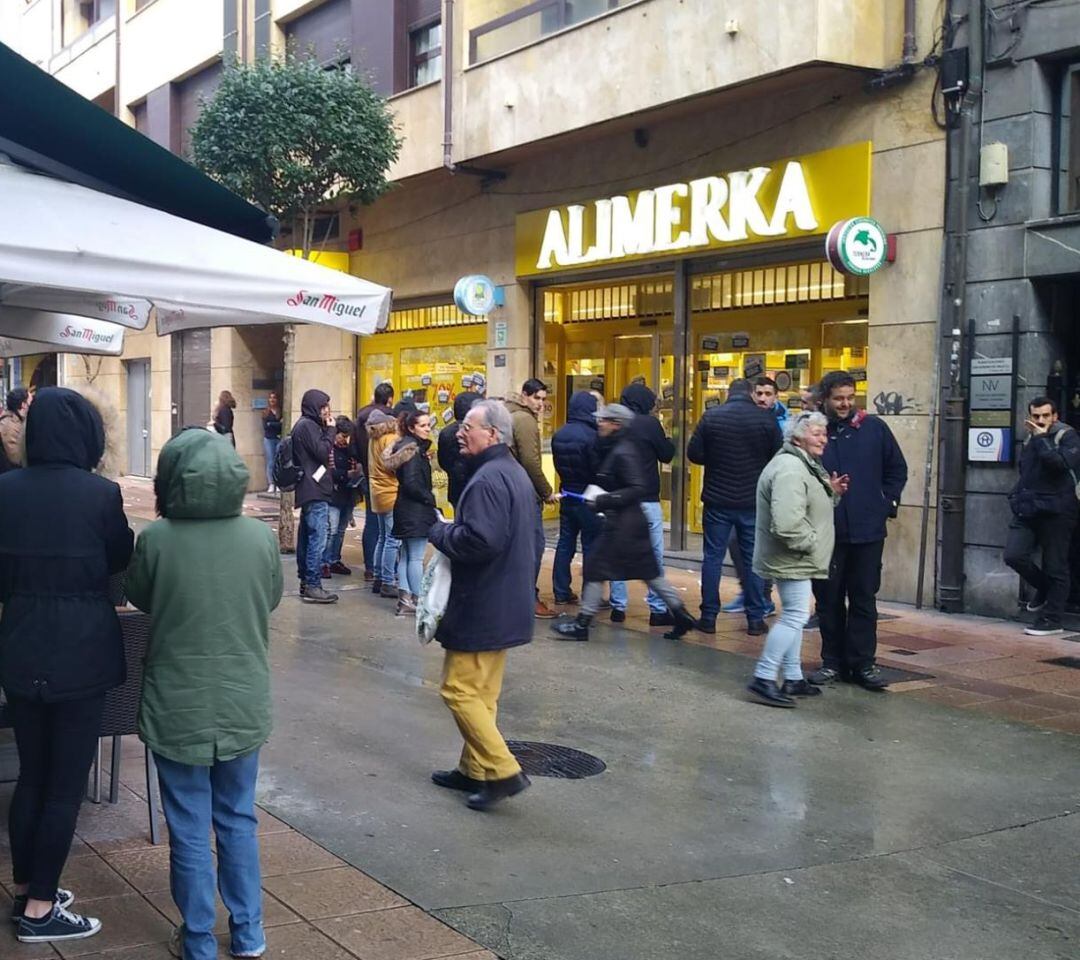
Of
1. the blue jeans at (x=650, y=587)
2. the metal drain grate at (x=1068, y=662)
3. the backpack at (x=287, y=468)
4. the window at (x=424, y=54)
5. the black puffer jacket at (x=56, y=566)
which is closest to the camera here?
the black puffer jacket at (x=56, y=566)

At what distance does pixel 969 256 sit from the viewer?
1025cm

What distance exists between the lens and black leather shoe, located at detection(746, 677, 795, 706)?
7.32m

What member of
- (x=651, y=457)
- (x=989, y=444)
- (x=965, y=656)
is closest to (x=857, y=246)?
(x=989, y=444)

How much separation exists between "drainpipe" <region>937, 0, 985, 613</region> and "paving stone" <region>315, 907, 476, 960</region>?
23.7ft

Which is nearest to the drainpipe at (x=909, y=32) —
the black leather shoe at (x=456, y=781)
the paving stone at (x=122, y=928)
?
the black leather shoe at (x=456, y=781)

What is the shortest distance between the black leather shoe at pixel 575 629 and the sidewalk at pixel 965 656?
64 centimetres

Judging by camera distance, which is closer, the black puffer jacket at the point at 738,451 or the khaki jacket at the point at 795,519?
the khaki jacket at the point at 795,519

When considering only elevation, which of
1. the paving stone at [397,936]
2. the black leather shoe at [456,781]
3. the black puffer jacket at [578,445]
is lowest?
the paving stone at [397,936]

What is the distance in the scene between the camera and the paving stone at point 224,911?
13.7ft

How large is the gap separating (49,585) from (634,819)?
271cm

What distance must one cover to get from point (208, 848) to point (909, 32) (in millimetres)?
9284

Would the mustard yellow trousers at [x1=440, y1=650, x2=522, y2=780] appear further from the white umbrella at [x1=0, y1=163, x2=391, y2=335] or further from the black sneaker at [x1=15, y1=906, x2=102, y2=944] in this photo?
the black sneaker at [x1=15, y1=906, x2=102, y2=944]

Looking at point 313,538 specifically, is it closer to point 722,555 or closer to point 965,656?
point 722,555

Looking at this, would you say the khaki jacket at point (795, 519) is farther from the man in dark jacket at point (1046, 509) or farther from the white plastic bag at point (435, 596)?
the man in dark jacket at point (1046, 509)
